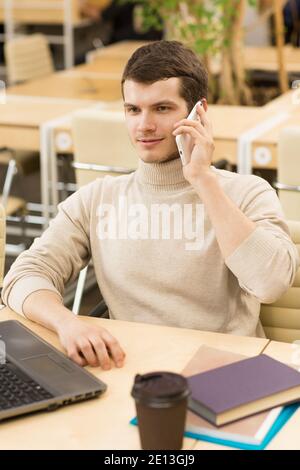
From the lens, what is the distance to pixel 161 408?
125 cm

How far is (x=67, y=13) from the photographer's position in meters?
8.09

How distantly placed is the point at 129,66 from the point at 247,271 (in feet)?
1.81

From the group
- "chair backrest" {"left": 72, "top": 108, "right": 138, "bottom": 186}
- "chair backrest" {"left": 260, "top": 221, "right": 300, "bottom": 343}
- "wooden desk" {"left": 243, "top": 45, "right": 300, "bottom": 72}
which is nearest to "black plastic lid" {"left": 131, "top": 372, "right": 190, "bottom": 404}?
"chair backrest" {"left": 260, "top": 221, "right": 300, "bottom": 343}

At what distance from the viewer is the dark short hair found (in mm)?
1935

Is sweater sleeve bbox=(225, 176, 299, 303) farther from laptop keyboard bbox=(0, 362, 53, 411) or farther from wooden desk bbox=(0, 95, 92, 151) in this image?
wooden desk bbox=(0, 95, 92, 151)

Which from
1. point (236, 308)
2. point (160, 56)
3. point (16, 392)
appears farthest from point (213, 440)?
point (160, 56)

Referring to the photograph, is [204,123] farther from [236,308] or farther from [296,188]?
Answer: [296,188]

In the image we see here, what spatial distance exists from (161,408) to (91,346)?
431 mm

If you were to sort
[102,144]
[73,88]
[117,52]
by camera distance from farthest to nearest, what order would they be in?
[117,52], [73,88], [102,144]

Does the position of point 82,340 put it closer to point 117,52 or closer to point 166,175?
point 166,175

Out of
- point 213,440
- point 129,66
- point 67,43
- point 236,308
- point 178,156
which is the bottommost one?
point 67,43

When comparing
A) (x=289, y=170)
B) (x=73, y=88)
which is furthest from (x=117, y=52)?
(x=289, y=170)

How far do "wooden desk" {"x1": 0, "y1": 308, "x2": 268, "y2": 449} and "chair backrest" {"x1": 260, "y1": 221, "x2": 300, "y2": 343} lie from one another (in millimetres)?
404

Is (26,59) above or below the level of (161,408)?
below
